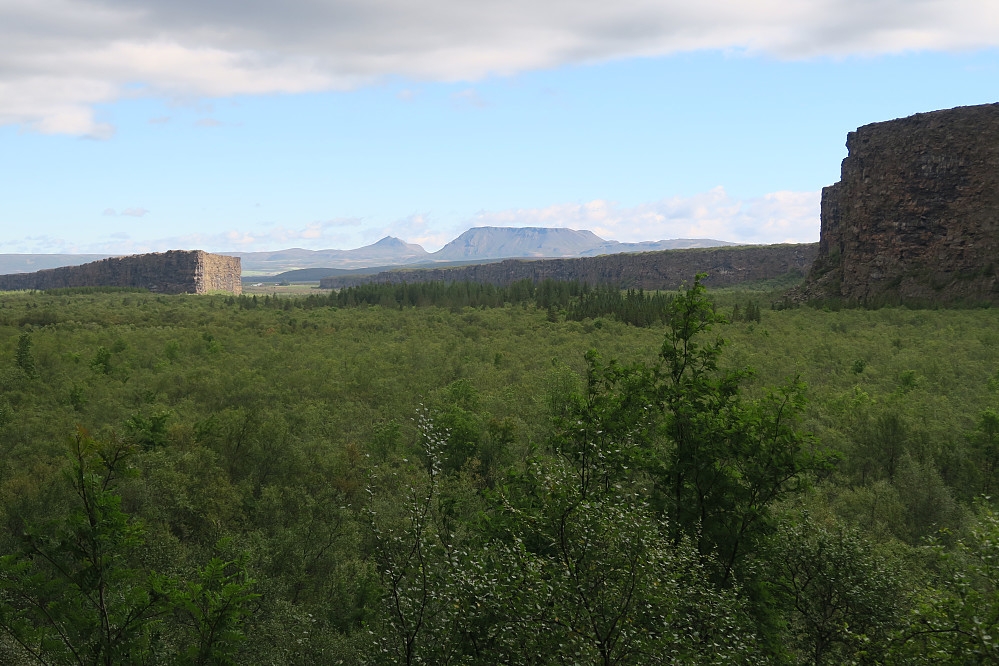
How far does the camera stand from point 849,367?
28250 millimetres

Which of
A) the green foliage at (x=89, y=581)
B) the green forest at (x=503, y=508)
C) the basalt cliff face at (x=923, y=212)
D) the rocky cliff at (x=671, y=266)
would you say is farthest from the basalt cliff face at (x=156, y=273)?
the green foliage at (x=89, y=581)

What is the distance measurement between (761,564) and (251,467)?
43.6ft

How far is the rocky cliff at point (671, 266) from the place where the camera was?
100000 mm

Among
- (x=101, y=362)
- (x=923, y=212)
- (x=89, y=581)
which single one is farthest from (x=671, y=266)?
(x=89, y=581)

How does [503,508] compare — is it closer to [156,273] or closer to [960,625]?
[960,625]

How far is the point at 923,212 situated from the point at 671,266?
5719cm

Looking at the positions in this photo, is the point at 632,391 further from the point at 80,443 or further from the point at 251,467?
the point at 251,467

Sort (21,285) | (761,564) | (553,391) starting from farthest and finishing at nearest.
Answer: (21,285) < (553,391) < (761,564)

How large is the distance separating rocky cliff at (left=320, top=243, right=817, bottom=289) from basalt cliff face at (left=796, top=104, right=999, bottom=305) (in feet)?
106

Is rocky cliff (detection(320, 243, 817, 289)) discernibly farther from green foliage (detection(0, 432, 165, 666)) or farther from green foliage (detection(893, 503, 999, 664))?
green foliage (detection(0, 432, 165, 666))

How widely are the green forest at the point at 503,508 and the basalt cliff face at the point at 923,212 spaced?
2304cm

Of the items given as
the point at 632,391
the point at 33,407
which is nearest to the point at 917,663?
the point at 632,391

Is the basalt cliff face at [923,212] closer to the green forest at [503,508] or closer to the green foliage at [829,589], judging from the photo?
the green forest at [503,508]

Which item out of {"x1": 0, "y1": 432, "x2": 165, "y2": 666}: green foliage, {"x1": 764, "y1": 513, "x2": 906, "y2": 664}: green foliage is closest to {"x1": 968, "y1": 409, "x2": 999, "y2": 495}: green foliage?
{"x1": 764, "y1": 513, "x2": 906, "y2": 664}: green foliage
